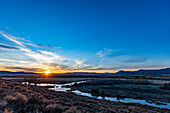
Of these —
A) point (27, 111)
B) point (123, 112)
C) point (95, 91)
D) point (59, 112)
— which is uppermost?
point (27, 111)

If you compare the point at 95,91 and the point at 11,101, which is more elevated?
the point at 11,101

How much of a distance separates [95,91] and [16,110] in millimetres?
30744

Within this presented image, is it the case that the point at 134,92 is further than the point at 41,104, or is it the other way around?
the point at 134,92

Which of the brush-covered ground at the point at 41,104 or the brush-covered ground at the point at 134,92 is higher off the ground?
the brush-covered ground at the point at 41,104

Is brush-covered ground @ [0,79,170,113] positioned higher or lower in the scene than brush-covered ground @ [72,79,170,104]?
higher

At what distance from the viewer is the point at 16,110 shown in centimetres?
625

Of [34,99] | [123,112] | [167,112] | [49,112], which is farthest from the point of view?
[167,112]

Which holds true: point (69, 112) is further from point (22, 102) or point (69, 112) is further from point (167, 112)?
point (167, 112)

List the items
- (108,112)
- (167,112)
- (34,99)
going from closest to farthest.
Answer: (34,99)
(108,112)
(167,112)

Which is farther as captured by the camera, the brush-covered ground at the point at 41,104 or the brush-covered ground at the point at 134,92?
the brush-covered ground at the point at 134,92

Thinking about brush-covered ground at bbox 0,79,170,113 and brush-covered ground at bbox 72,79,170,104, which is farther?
brush-covered ground at bbox 72,79,170,104

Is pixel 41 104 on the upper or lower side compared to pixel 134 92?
upper

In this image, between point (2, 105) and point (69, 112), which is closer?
point (2, 105)

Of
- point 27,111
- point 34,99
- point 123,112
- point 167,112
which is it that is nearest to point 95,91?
point 167,112
